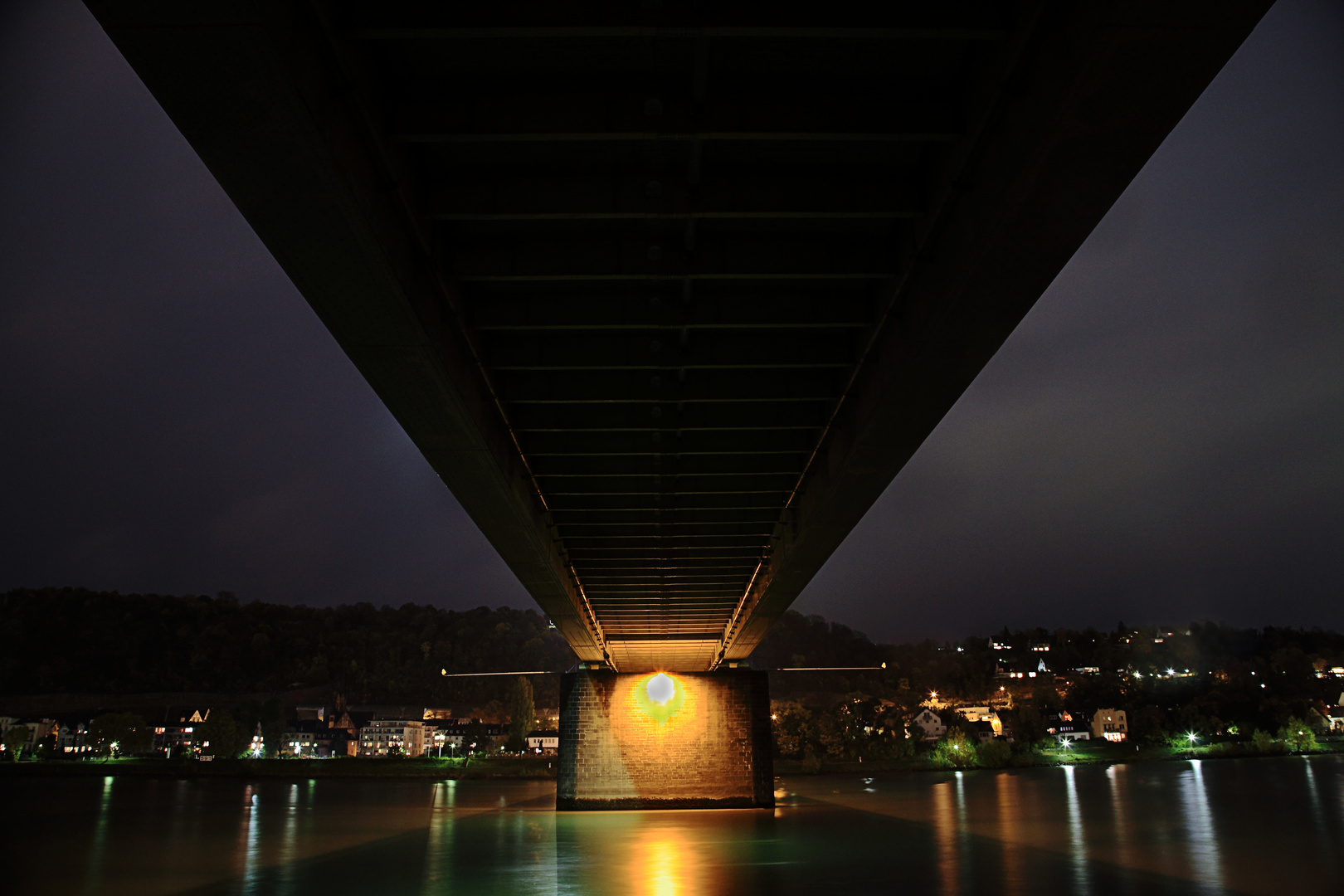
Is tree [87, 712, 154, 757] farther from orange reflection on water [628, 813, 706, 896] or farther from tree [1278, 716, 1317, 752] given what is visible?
tree [1278, 716, 1317, 752]

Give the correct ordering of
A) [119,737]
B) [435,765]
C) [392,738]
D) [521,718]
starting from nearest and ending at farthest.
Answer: [435,765] < [119,737] < [521,718] < [392,738]

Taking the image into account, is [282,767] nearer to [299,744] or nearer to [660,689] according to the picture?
[299,744]

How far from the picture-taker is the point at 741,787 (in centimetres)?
3547

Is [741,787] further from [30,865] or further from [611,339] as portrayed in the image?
[611,339]

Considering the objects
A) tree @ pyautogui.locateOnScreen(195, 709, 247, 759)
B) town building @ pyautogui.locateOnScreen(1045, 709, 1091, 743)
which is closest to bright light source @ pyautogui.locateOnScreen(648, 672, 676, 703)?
tree @ pyautogui.locateOnScreen(195, 709, 247, 759)

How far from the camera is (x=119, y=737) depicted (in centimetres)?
11538

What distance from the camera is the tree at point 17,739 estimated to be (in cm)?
12050

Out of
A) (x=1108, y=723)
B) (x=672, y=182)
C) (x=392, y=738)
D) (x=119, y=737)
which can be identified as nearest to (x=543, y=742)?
(x=392, y=738)

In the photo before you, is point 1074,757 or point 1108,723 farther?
point 1108,723

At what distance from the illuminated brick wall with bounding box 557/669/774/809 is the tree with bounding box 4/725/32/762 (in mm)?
121820

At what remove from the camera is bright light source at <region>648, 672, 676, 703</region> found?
35.8 m

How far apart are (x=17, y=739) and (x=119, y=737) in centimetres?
1811

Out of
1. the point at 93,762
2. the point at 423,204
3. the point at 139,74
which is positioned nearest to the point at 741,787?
the point at 423,204

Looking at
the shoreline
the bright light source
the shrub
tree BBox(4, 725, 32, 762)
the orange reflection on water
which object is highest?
the bright light source
